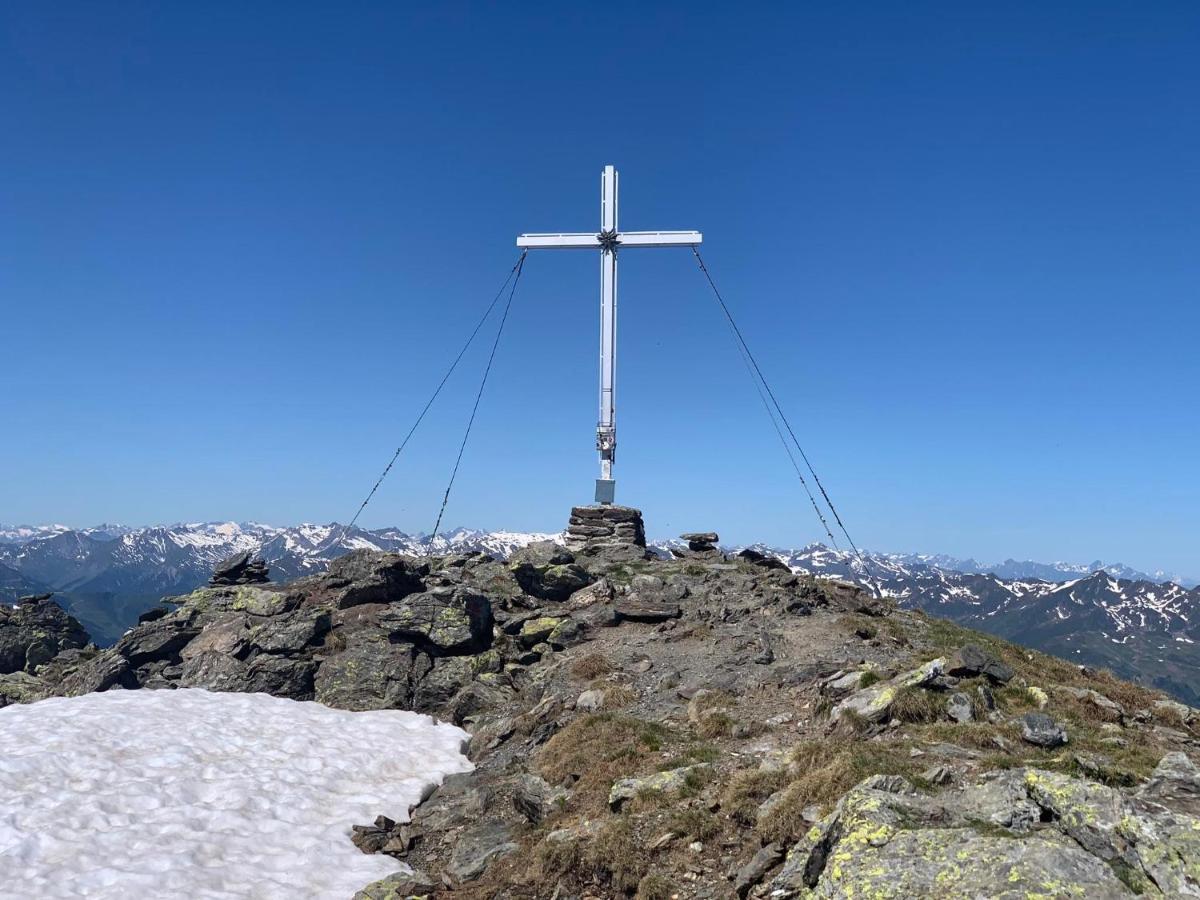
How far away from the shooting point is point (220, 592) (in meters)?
35.2

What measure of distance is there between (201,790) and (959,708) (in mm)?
18988

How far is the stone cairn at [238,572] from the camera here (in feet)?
127

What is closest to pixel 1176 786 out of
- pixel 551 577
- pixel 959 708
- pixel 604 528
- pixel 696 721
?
pixel 959 708

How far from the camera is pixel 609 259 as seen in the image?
38.8 meters

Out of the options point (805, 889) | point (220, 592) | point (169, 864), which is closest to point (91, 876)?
point (169, 864)

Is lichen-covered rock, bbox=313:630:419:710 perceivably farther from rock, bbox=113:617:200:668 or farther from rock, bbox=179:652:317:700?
rock, bbox=113:617:200:668

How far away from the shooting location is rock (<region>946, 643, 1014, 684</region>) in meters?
16.8

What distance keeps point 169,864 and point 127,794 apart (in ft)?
13.0

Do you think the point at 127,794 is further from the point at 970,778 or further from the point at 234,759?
the point at 970,778

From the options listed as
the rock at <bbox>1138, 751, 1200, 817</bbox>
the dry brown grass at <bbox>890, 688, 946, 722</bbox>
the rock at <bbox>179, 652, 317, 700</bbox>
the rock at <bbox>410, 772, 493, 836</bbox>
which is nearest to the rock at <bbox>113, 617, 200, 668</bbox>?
the rock at <bbox>179, 652, 317, 700</bbox>

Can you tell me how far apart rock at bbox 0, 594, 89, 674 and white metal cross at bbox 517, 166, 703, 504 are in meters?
32.1

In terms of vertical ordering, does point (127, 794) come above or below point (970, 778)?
below

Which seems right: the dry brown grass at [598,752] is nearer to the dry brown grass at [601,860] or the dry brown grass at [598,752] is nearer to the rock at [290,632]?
the dry brown grass at [601,860]

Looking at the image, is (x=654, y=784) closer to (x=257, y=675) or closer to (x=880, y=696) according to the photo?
(x=880, y=696)
